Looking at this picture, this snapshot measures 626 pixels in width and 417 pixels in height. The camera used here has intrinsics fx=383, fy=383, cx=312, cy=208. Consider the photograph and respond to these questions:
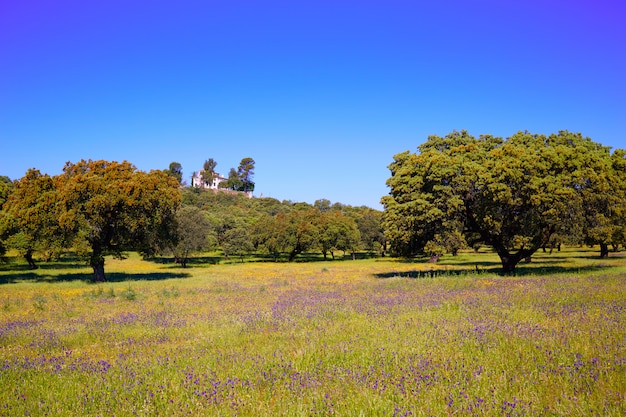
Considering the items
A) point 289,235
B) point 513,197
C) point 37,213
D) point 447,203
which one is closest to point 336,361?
point 447,203

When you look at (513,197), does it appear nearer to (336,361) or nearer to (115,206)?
(336,361)

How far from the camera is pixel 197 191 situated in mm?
169000

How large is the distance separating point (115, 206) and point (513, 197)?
1169 inches

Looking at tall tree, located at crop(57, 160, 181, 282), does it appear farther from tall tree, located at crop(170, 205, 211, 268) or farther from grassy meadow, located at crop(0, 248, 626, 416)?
tall tree, located at crop(170, 205, 211, 268)

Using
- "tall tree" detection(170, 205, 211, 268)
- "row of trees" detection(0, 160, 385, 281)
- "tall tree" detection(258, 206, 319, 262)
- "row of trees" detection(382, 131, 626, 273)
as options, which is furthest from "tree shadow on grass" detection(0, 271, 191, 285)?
"tall tree" detection(258, 206, 319, 262)

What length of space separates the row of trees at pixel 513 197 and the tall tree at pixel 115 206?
62.6ft

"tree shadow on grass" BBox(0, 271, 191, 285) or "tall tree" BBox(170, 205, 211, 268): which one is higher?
"tall tree" BBox(170, 205, 211, 268)

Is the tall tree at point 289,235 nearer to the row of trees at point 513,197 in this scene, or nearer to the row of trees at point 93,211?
the row of trees at point 93,211

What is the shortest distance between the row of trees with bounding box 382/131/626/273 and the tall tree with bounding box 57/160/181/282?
19.1 meters

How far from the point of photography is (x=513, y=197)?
83.9 feet

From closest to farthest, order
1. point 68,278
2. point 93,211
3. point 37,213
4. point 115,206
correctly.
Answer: point 37,213
point 93,211
point 115,206
point 68,278

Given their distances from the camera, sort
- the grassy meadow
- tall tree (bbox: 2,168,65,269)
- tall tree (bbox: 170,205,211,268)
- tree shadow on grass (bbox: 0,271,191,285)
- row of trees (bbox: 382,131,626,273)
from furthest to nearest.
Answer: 1. tall tree (bbox: 170,205,211,268)
2. tree shadow on grass (bbox: 0,271,191,285)
3. tall tree (bbox: 2,168,65,269)
4. row of trees (bbox: 382,131,626,273)
5. the grassy meadow

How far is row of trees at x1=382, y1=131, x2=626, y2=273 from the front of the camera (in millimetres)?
24078

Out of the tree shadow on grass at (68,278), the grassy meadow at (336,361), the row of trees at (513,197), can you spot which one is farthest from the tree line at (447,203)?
the grassy meadow at (336,361)
